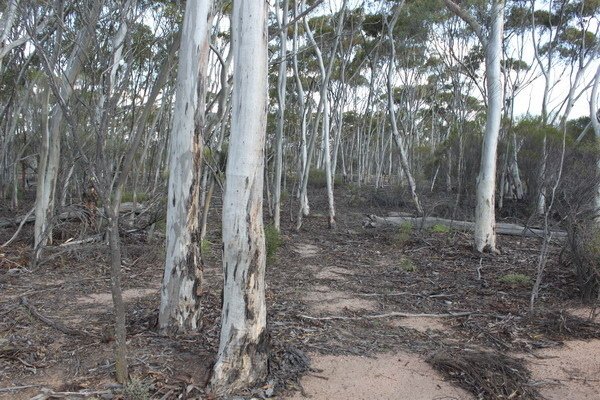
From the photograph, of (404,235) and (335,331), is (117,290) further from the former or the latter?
(404,235)

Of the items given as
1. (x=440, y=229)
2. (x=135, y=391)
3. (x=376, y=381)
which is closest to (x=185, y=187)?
(x=135, y=391)

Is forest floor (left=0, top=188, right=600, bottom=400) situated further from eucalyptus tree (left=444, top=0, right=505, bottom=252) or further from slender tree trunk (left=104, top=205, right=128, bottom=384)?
eucalyptus tree (left=444, top=0, right=505, bottom=252)

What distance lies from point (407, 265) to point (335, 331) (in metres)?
3.71

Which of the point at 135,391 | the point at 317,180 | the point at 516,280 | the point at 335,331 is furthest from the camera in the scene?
the point at 317,180

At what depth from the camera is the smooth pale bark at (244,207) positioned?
373 cm

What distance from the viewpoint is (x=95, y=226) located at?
29.2ft

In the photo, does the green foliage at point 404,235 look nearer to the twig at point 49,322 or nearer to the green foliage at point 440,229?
the green foliage at point 440,229

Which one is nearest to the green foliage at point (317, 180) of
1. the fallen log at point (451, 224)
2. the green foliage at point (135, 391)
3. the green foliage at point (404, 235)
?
the fallen log at point (451, 224)

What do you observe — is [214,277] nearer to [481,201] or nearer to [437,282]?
[437,282]

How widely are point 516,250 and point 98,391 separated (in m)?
8.97

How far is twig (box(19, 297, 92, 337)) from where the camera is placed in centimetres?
475

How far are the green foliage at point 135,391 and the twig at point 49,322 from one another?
1315mm

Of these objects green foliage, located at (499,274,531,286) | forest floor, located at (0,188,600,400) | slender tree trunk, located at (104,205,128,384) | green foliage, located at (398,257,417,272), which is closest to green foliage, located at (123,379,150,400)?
forest floor, located at (0,188,600,400)

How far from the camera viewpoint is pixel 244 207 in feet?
12.3
